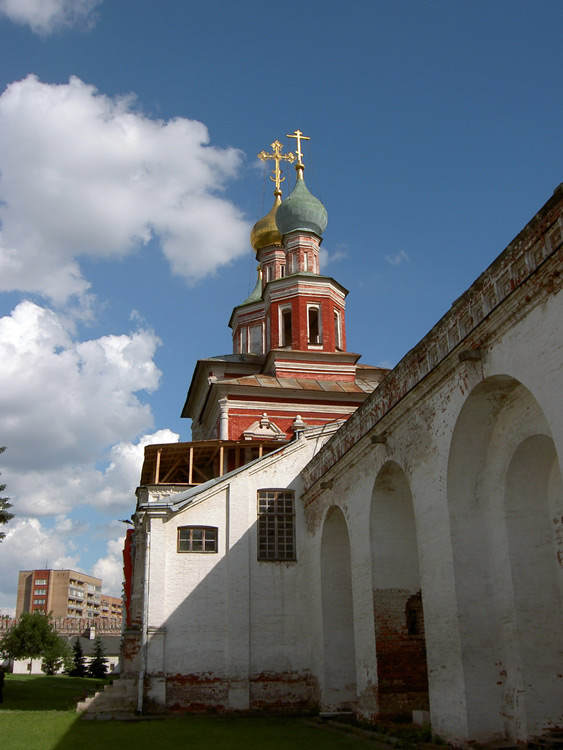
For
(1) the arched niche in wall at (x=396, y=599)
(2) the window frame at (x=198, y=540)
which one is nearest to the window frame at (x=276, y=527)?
(2) the window frame at (x=198, y=540)

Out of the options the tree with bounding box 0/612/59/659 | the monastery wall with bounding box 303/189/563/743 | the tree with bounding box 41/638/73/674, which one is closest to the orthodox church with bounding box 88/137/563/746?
the monastery wall with bounding box 303/189/563/743

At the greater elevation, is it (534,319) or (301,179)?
(301,179)

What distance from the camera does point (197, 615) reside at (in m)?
17.9

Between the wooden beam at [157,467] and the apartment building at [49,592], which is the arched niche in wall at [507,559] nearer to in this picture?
the wooden beam at [157,467]

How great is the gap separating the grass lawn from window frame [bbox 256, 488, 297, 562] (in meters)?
3.98

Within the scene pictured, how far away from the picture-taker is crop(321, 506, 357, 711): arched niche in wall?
54.2 ft

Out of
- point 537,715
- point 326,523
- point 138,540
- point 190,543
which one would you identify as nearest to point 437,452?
point 537,715

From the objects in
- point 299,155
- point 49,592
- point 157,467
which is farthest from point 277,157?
point 49,592

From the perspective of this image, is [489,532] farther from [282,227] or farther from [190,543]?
[282,227]

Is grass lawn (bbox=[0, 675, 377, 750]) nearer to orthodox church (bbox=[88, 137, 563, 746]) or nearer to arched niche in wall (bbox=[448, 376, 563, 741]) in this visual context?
orthodox church (bbox=[88, 137, 563, 746])

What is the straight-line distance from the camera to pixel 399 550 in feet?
45.5

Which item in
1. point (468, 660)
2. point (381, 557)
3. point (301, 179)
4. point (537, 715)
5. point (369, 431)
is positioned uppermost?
point (301, 179)

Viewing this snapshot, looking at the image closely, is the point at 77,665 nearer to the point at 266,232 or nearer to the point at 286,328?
the point at 286,328

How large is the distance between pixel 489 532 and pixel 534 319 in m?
3.40
